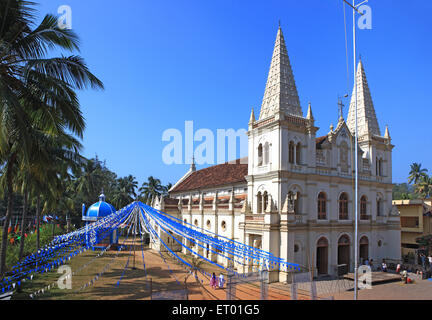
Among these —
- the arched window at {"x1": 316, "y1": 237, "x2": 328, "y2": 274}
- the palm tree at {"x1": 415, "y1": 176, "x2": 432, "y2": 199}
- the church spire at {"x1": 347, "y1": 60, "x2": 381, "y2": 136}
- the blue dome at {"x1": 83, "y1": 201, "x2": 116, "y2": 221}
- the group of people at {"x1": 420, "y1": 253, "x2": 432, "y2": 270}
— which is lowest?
the group of people at {"x1": 420, "y1": 253, "x2": 432, "y2": 270}

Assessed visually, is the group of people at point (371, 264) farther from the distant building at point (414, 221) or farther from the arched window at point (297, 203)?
the distant building at point (414, 221)

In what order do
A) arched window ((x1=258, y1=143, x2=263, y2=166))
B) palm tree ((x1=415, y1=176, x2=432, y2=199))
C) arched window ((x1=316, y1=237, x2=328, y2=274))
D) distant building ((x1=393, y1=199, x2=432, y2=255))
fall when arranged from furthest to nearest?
palm tree ((x1=415, y1=176, x2=432, y2=199)), distant building ((x1=393, y1=199, x2=432, y2=255)), arched window ((x1=258, y1=143, x2=263, y2=166)), arched window ((x1=316, y1=237, x2=328, y2=274))

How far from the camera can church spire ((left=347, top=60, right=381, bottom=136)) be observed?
3341 cm

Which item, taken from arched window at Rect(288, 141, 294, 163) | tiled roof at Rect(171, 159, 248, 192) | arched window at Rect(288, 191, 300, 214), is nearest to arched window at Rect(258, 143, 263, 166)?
arched window at Rect(288, 141, 294, 163)

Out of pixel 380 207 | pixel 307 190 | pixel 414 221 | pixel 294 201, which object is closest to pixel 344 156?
pixel 307 190

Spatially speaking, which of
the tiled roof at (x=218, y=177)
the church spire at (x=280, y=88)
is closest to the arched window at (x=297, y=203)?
the church spire at (x=280, y=88)

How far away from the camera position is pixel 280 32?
2875cm

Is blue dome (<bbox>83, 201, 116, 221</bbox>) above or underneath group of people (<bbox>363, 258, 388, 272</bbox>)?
above

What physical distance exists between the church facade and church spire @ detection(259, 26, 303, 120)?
0.09 meters

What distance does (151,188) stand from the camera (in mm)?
62250

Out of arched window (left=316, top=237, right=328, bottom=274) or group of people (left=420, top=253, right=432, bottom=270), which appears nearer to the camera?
arched window (left=316, top=237, right=328, bottom=274)

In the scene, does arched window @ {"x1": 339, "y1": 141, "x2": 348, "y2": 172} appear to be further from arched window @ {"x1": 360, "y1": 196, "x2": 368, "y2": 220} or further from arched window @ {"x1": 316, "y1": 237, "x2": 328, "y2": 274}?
arched window @ {"x1": 316, "y1": 237, "x2": 328, "y2": 274}

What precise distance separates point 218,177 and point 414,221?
26.6 m
